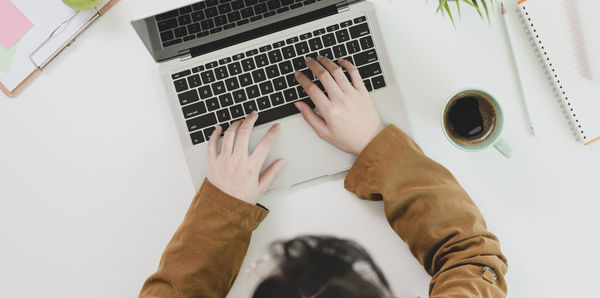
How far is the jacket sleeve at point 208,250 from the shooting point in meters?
0.75

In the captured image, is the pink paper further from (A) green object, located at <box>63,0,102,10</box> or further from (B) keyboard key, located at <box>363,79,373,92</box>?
(B) keyboard key, located at <box>363,79,373,92</box>

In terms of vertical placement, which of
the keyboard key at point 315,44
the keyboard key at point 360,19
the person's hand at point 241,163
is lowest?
the person's hand at point 241,163

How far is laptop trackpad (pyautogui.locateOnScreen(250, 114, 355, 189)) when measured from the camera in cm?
76

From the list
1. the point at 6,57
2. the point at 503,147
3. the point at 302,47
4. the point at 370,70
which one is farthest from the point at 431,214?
the point at 6,57

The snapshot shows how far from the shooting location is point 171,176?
81 cm

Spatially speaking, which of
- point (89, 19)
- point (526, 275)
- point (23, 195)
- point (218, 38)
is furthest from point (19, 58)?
point (526, 275)

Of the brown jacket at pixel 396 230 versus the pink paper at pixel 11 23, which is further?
the pink paper at pixel 11 23

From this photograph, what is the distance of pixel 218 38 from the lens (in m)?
0.75

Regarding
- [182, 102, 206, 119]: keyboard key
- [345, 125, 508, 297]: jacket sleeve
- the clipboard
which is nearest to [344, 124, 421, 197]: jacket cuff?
[345, 125, 508, 297]: jacket sleeve

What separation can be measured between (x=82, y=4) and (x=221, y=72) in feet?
0.95

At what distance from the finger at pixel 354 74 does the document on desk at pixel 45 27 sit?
49cm

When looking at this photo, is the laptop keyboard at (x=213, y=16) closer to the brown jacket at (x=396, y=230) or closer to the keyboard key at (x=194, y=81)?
the keyboard key at (x=194, y=81)

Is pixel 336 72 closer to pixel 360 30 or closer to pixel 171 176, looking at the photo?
pixel 360 30

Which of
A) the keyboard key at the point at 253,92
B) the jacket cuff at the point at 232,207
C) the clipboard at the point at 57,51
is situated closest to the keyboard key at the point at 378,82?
the keyboard key at the point at 253,92
